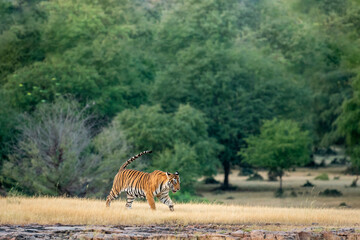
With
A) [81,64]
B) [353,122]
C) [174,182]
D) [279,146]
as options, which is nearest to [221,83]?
[279,146]

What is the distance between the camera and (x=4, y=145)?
37531mm

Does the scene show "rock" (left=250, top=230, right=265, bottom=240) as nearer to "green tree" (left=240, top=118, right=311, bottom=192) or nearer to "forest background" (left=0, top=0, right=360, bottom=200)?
"forest background" (left=0, top=0, right=360, bottom=200)

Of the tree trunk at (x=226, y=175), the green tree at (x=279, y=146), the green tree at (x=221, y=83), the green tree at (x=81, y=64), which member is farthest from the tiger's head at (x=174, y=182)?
the tree trunk at (x=226, y=175)

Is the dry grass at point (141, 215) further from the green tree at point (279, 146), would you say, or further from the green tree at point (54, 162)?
the green tree at point (279, 146)

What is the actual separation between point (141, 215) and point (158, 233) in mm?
2790

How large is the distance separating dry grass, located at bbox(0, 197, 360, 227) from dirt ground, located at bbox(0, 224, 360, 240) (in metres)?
A: 0.84

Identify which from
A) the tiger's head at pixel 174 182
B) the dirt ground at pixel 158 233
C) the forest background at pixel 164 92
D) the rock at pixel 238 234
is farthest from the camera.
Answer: the forest background at pixel 164 92

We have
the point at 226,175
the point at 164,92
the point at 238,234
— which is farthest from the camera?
the point at 226,175

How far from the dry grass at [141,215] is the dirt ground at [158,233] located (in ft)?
2.74

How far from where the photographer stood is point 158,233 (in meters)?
16.4

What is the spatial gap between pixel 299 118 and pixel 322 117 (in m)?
1.93

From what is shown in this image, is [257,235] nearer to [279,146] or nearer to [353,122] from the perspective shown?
[353,122]

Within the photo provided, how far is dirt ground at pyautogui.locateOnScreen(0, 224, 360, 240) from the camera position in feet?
50.4

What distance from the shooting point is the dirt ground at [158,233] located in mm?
15377
